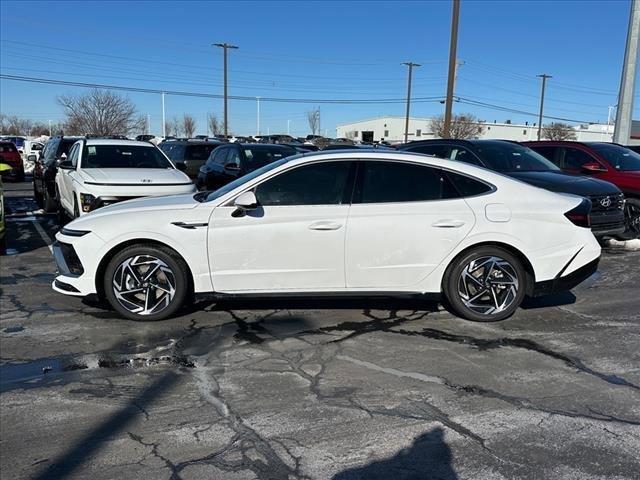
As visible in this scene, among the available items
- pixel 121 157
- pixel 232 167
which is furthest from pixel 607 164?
pixel 121 157

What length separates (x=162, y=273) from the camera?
17.1 ft

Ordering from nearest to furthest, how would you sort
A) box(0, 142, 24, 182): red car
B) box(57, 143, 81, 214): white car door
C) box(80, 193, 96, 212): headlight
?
1. box(80, 193, 96, 212): headlight
2. box(57, 143, 81, 214): white car door
3. box(0, 142, 24, 182): red car

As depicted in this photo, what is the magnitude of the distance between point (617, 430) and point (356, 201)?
281 cm

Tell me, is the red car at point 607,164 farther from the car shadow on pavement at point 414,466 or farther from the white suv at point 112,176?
the car shadow on pavement at point 414,466

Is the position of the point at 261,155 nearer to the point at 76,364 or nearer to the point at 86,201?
the point at 86,201

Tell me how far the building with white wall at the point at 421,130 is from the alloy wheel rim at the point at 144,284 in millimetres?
93435

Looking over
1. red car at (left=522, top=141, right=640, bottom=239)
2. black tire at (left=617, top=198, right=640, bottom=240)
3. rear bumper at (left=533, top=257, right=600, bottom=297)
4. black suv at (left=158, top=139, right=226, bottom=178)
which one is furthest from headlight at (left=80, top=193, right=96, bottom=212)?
black tire at (left=617, top=198, right=640, bottom=240)

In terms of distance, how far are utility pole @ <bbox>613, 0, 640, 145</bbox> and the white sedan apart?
1232 centimetres

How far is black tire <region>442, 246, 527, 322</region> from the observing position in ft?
17.3

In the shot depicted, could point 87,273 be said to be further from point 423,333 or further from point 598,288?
point 598,288

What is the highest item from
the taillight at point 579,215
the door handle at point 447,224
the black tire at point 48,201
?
the taillight at point 579,215

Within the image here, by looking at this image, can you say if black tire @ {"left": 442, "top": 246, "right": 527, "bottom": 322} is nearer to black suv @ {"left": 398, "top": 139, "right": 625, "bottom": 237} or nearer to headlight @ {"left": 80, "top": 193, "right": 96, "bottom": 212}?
black suv @ {"left": 398, "top": 139, "right": 625, "bottom": 237}

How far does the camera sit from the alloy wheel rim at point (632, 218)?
32.1 ft

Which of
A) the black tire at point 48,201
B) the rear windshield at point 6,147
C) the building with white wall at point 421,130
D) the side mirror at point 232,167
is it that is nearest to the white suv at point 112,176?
the black tire at point 48,201
